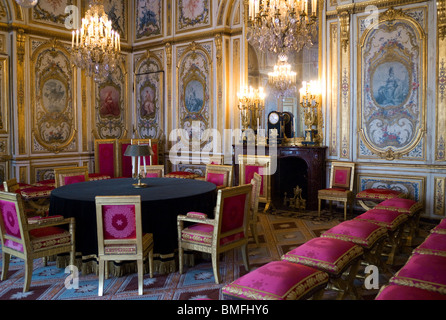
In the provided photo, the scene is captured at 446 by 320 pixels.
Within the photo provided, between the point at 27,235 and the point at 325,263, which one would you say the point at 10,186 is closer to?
the point at 27,235

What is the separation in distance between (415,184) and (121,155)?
5.35m

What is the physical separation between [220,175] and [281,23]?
7.70 ft

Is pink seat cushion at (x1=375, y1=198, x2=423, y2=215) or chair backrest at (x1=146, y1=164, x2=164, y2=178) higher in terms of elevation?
chair backrest at (x1=146, y1=164, x2=164, y2=178)

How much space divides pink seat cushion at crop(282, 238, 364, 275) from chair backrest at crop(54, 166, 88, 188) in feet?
11.3

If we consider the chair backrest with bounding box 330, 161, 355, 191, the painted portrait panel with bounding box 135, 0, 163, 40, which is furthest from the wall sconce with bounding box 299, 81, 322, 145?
the painted portrait panel with bounding box 135, 0, 163, 40

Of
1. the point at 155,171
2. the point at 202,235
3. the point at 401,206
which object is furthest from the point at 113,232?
the point at 401,206

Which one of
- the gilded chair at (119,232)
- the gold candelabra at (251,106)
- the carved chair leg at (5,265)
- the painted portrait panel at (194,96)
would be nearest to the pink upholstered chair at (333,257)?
the gilded chair at (119,232)

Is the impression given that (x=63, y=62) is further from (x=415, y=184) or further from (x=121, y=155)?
(x=415, y=184)

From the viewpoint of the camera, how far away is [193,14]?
8000 mm

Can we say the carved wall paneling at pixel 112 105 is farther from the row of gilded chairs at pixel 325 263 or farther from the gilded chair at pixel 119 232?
the row of gilded chairs at pixel 325 263

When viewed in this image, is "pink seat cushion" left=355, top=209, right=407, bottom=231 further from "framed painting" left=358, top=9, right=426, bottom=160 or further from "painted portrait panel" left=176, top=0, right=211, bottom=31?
"painted portrait panel" left=176, top=0, right=211, bottom=31

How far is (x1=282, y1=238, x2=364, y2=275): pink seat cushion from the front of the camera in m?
2.68

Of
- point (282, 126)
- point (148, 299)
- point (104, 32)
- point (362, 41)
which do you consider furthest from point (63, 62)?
point (148, 299)

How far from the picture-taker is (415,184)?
580 centimetres
